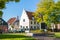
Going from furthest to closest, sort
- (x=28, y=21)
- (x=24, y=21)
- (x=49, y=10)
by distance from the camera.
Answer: (x=24, y=21) < (x=28, y=21) < (x=49, y=10)

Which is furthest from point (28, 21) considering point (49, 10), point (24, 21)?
point (49, 10)

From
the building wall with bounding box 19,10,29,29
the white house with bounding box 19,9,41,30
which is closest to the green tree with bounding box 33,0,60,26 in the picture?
the white house with bounding box 19,9,41,30

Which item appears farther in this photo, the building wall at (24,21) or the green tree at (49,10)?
the building wall at (24,21)

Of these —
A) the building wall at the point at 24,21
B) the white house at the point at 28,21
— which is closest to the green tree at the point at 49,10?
the white house at the point at 28,21

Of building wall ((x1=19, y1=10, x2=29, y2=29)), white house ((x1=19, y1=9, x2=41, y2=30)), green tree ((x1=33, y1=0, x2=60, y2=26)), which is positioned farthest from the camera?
building wall ((x1=19, y1=10, x2=29, y2=29))

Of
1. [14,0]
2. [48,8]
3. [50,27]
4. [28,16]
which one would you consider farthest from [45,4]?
[14,0]

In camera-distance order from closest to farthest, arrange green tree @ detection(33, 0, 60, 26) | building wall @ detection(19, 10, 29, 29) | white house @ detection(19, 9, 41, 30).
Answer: green tree @ detection(33, 0, 60, 26), white house @ detection(19, 9, 41, 30), building wall @ detection(19, 10, 29, 29)

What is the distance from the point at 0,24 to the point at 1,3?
192 ft

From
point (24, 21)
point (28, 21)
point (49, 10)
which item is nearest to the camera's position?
point (49, 10)

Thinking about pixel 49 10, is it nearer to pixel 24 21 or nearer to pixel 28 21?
pixel 28 21

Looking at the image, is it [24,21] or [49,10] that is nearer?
[49,10]

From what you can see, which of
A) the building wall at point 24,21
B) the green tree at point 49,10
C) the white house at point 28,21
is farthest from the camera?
the building wall at point 24,21

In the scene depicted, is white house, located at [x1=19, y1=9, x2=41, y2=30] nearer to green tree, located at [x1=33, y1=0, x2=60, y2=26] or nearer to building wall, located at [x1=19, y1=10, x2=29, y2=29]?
building wall, located at [x1=19, y1=10, x2=29, y2=29]

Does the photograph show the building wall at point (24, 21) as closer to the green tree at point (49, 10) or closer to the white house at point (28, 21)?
the white house at point (28, 21)
